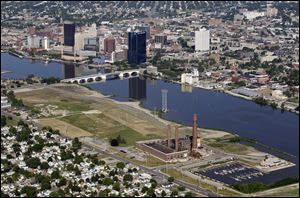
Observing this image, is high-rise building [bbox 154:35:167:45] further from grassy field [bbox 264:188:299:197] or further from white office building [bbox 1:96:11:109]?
grassy field [bbox 264:188:299:197]

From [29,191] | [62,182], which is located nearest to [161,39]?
[62,182]

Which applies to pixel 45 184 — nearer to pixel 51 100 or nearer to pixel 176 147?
pixel 176 147

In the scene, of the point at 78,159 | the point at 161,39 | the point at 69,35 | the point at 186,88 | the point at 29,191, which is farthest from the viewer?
the point at 161,39

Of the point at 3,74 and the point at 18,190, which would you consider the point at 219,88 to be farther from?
the point at 18,190

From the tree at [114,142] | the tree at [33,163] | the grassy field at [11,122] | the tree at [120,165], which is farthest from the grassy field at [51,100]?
the tree at [120,165]

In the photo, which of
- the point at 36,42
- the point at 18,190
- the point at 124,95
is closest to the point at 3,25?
the point at 36,42

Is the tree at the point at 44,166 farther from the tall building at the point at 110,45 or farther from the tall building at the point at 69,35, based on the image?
the tall building at the point at 69,35

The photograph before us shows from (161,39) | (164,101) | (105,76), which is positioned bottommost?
(164,101)
